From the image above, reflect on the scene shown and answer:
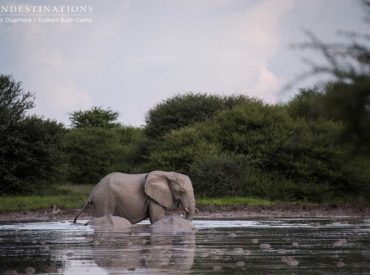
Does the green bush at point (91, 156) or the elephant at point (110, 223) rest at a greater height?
the green bush at point (91, 156)

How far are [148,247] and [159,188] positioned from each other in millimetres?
7617

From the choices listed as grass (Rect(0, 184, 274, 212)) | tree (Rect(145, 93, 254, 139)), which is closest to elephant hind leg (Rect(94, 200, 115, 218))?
grass (Rect(0, 184, 274, 212))

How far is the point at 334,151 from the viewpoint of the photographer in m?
38.8

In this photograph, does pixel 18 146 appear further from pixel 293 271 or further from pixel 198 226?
pixel 293 271

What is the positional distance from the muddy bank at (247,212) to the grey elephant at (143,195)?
14.6ft

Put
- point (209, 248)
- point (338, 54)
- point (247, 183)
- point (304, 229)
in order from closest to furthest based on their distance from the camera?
point (338, 54)
point (209, 248)
point (304, 229)
point (247, 183)

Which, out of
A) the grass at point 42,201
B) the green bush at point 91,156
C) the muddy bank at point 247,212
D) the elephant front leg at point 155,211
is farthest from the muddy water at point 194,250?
the green bush at point 91,156

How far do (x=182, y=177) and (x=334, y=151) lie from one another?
15973 mm

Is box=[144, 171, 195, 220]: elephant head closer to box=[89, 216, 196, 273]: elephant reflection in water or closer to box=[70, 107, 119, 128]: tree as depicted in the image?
box=[89, 216, 196, 273]: elephant reflection in water

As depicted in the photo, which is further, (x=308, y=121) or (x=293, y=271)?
(x=308, y=121)

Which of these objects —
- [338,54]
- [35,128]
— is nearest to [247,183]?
[35,128]

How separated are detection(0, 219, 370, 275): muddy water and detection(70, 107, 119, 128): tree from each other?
48.9m

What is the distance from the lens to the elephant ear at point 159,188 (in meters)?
→ 23.7

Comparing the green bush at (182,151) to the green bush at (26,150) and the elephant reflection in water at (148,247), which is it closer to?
the green bush at (26,150)
